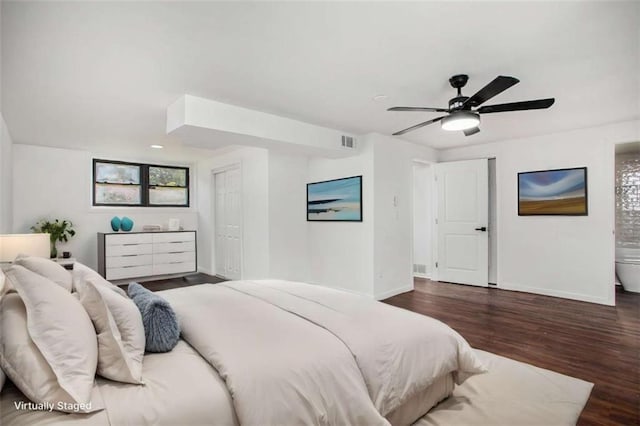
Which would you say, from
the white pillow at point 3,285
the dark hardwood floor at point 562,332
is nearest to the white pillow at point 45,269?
the white pillow at point 3,285

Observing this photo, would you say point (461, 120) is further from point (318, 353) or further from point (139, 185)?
point (139, 185)

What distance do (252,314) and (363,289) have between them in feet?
9.85

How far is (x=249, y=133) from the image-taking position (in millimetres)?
3400

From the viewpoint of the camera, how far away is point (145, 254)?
5.48 meters

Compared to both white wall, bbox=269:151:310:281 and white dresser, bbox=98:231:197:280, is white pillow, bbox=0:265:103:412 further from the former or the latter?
white dresser, bbox=98:231:197:280

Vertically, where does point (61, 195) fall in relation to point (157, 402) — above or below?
above

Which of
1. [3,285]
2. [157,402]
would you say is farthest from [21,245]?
[157,402]

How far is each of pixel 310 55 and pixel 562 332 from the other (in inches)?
135

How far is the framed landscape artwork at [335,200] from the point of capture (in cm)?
466

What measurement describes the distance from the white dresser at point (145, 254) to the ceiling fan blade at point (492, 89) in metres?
5.05

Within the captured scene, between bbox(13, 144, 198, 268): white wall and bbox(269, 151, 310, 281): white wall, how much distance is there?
2848mm

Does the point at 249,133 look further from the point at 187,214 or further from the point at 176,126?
the point at 187,214

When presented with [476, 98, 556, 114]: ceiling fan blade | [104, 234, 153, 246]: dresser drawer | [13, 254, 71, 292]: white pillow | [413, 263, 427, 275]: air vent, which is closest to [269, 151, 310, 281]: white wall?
[413, 263, 427, 275]: air vent

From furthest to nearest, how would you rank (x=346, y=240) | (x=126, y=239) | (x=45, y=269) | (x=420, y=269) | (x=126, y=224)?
(x=420, y=269) → (x=126, y=224) → (x=126, y=239) → (x=346, y=240) → (x=45, y=269)
